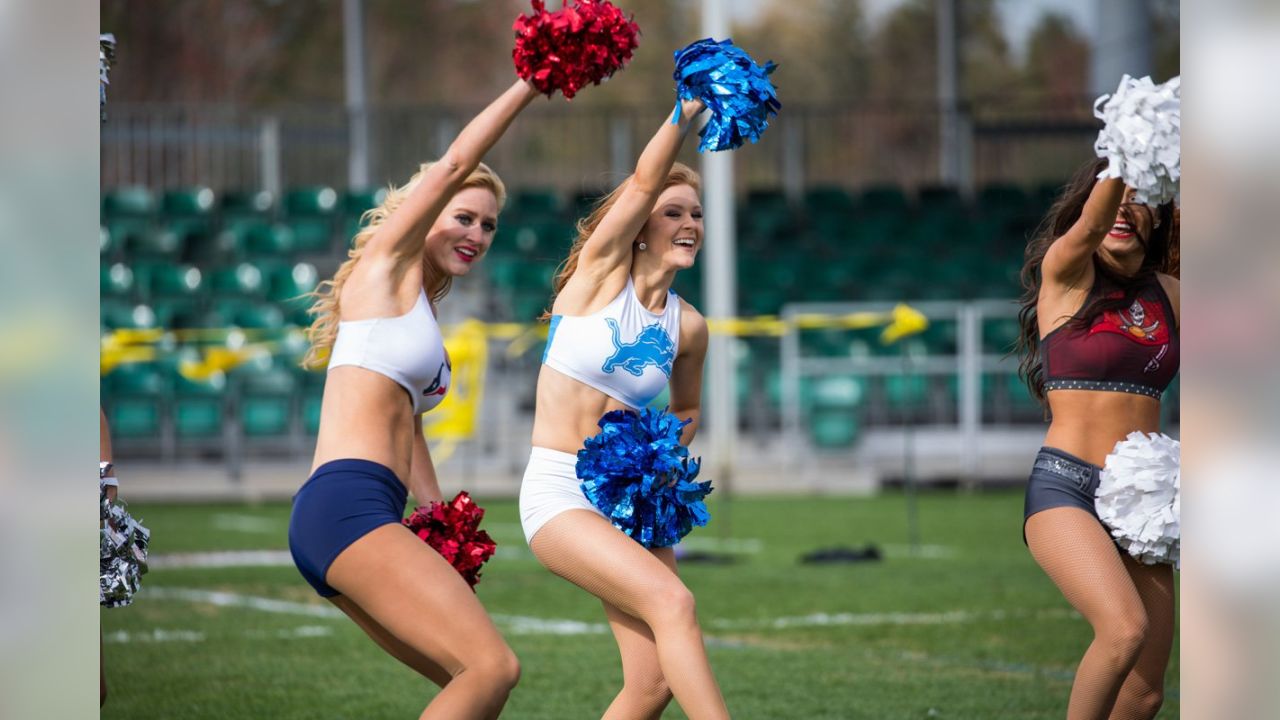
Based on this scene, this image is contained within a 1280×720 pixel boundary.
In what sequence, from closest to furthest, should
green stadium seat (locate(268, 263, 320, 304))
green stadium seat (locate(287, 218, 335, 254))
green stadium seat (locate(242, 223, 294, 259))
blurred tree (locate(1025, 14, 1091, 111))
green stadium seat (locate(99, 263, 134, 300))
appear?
green stadium seat (locate(268, 263, 320, 304)) → green stadium seat (locate(99, 263, 134, 300)) → green stadium seat (locate(242, 223, 294, 259)) → green stadium seat (locate(287, 218, 335, 254)) → blurred tree (locate(1025, 14, 1091, 111))

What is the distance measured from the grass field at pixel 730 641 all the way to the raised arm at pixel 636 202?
211 cm

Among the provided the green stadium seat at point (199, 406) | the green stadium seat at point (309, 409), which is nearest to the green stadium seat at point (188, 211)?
the green stadium seat at point (199, 406)

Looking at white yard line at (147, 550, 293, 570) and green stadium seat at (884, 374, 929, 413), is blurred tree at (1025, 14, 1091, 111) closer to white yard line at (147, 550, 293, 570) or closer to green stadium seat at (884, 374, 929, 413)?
green stadium seat at (884, 374, 929, 413)

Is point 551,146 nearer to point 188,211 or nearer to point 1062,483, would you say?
point 188,211

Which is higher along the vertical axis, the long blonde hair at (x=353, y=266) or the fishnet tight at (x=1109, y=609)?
the long blonde hair at (x=353, y=266)

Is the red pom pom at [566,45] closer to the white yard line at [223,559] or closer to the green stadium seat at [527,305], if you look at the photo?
the white yard line at [223,559]

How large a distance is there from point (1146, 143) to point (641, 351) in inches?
56.7

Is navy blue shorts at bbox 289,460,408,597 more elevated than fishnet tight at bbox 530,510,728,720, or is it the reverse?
navy blue shorts at bbox 289,460,408,597

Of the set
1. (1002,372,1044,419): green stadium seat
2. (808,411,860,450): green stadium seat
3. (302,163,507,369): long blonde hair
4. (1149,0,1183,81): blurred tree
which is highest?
(1149,0,1183,81): blurred tree

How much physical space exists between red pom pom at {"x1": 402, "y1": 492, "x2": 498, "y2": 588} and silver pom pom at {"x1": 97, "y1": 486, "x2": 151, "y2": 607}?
847 mm

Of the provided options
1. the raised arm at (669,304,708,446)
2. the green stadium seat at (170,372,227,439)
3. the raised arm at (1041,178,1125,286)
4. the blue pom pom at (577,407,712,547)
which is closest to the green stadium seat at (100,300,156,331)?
the green stadium seat at (170,372,227,439)

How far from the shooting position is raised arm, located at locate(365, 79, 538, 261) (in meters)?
3.92

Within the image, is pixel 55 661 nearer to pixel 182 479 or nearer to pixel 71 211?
pixel 71 211

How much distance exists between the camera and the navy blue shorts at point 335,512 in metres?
3.82
